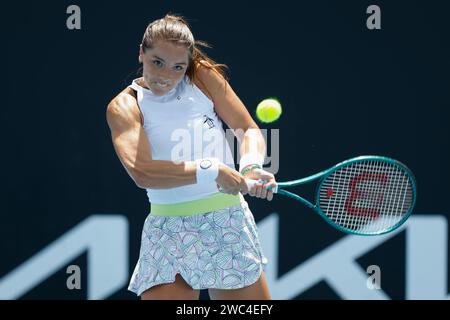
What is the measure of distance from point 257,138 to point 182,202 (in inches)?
14.2

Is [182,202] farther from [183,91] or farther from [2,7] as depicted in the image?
[2,7]

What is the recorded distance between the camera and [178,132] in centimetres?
312

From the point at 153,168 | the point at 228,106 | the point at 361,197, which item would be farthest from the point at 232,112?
the point at 361,197

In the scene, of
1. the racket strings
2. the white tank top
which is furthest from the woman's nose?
the racket strings

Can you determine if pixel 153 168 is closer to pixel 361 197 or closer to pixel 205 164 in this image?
pixel 205 164

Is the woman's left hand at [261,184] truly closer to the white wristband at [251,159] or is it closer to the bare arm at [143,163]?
the white wristband at [251,159]

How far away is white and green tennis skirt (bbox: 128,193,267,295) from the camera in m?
3.08

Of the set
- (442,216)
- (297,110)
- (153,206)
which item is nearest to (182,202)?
(153,206)

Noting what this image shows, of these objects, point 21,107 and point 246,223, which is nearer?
point 246,223

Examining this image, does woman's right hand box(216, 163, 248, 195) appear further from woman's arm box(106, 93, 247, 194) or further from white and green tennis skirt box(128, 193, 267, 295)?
white and green tennis skirt box(128, 193, 267, 295)

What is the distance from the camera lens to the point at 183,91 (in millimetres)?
3201

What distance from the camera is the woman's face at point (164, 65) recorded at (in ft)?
9.95

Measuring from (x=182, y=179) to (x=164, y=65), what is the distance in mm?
390

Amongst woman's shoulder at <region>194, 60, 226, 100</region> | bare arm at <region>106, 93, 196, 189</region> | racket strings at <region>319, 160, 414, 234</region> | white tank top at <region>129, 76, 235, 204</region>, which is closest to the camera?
bare arm at <region>106, 93, 196, 189</region>
